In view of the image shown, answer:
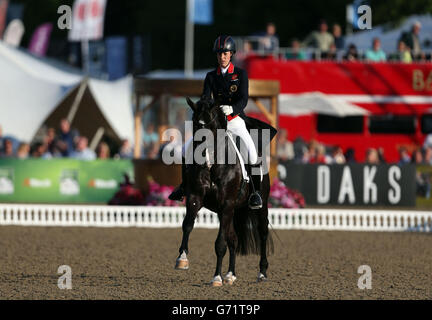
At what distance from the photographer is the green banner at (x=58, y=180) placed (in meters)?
22.0

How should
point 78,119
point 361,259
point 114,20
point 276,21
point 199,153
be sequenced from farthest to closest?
point 114,20, point 276,21, point 78,119, point 361,259, point 199,153

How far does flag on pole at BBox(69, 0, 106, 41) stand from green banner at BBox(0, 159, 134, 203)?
534 inches

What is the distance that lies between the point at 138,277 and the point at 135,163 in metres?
9.31

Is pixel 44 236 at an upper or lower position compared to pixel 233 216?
lower

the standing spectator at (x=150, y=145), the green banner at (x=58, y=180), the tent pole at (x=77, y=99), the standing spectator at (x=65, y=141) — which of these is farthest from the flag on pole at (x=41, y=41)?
the green banner at (x=58, y=180)

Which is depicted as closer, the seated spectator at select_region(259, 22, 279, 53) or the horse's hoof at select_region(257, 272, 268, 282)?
A: the horse's hoof at select_region(257, 272, 268, 282)

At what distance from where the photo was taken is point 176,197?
36.5 ft

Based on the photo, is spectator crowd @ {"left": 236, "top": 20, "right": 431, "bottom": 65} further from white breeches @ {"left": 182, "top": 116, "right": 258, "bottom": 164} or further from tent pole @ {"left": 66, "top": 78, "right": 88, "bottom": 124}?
white breeches @ {"left": 182, "top": 116, "right": 258, "bottom": 164}

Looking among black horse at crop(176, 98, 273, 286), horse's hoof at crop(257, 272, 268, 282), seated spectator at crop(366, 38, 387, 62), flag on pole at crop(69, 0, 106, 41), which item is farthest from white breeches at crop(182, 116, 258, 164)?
flag on pole at crop(69, 0, 106, 41)

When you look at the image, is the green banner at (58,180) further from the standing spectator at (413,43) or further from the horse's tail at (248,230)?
the horse's tail at (248,230)

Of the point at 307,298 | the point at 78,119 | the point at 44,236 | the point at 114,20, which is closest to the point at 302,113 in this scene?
the point at 78,119

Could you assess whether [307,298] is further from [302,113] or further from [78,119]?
[78,119]

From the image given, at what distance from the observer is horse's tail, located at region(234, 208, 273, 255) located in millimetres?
11383

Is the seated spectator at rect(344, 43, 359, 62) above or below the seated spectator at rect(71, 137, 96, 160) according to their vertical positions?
above
